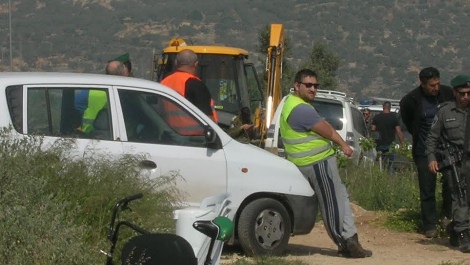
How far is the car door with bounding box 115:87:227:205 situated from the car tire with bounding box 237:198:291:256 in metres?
0.39

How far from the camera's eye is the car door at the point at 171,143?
9.98m

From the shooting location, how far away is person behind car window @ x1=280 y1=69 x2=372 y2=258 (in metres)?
10.7

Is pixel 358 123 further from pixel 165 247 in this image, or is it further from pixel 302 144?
pixel 165 247

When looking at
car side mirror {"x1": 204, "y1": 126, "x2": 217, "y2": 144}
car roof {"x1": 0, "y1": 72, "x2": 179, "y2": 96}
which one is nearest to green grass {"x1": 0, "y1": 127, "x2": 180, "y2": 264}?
car side mirror {"x1": 204, "y1": 126, "x2": 217, "y2": 144}

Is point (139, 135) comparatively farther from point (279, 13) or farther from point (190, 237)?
point (279, 13)

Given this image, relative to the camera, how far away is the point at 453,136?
11367mm

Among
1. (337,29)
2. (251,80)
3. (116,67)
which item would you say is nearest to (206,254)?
(116,67)

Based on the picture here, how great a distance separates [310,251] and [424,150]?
185cm

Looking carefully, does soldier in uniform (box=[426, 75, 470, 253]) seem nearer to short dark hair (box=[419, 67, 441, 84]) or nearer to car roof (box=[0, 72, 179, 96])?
short dark hair (box=[419, 67, 441, 84])

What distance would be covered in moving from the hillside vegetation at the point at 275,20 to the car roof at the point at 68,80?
3402 centimetres

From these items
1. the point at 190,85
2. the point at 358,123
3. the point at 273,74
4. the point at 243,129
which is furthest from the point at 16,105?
the point at 273,74

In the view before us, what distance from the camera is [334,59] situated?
4366 centimetres

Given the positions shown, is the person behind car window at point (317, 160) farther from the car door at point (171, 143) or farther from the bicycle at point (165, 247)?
the bicycle at point (165, 247)

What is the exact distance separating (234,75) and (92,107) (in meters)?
12.1
